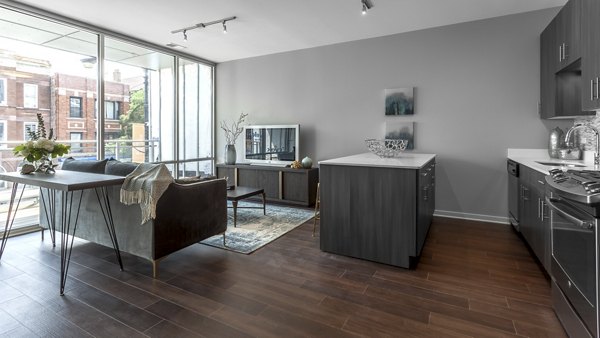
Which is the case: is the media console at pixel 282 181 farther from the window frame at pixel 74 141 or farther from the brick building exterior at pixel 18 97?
the brick building exterior at pixel 18 97

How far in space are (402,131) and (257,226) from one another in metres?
2.57

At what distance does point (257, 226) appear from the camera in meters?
4.15

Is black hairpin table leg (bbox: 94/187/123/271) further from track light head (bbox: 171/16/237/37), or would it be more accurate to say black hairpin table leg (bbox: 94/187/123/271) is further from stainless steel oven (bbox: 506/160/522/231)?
stainless steel oven (bbox: 506/160/522/231)

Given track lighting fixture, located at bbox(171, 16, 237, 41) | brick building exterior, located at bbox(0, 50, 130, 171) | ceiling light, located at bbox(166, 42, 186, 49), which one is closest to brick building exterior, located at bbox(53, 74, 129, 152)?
brick building exterior, located at bbox(0, 50, 130, 171)

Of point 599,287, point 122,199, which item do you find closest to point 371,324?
point 599,287

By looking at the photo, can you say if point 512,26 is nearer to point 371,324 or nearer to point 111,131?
point 371,324

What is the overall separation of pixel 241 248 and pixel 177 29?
11.1 feet

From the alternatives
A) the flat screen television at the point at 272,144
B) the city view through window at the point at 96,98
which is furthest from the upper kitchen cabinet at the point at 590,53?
the city view through window at the point at 96,98

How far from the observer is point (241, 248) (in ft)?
10.9

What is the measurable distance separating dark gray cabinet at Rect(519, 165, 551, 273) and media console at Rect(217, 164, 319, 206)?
2.89m

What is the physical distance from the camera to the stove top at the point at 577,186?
144cm

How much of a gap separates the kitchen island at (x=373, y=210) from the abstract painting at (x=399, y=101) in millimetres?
2104

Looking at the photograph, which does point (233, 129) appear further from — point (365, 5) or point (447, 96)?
point (447, 96)

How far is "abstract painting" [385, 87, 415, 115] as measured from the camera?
4.78 metres
